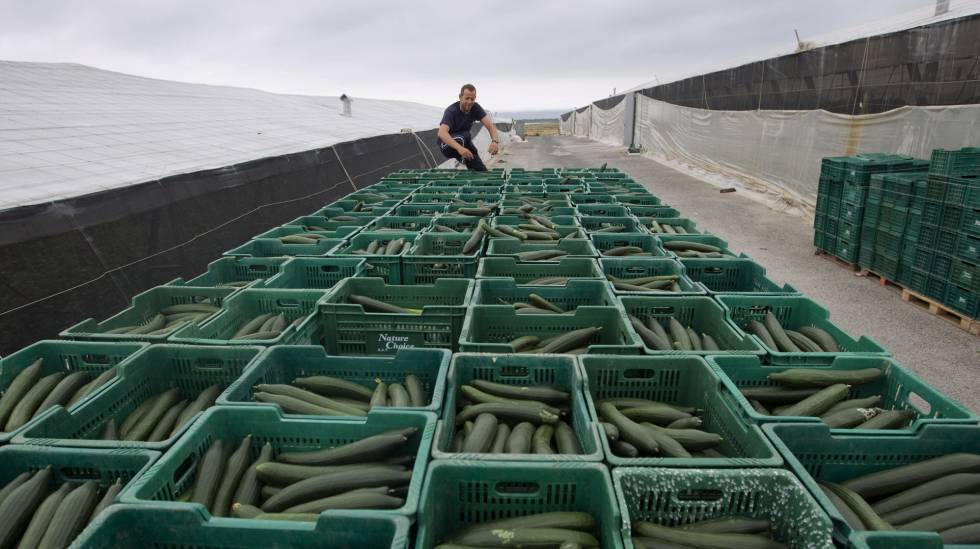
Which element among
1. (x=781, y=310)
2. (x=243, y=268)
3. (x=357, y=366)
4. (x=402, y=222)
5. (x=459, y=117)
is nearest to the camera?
(x=357, y=366)

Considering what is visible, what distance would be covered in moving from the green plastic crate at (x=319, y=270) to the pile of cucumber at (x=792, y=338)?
2.90 m

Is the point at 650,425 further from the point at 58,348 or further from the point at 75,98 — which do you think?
the point at 75,98

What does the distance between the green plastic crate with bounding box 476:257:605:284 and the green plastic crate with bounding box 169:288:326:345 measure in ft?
4.53

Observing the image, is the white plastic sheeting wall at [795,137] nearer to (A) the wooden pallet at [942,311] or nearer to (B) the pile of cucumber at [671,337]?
(A) the wooden pallet at [942,311]

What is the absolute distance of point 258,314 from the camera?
11.8 ft

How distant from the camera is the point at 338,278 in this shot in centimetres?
427

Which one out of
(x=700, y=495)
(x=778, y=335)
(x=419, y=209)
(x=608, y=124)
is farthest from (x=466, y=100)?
(x=608, y=124)

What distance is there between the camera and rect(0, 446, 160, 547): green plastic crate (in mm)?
1920

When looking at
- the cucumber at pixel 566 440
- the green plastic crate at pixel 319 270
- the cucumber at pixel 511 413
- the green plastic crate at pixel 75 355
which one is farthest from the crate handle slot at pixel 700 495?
the green plastic crate at pixel 319 270

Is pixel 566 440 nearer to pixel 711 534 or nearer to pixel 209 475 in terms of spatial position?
pixel 711 534

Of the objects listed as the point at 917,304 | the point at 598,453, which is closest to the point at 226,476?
the point at 598,453

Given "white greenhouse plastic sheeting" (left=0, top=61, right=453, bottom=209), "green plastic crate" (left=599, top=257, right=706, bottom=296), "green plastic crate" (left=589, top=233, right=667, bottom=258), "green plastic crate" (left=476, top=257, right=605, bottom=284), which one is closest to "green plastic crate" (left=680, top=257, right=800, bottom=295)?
"green plastic crate" (left=599, top=257, right=706, bottom=296)

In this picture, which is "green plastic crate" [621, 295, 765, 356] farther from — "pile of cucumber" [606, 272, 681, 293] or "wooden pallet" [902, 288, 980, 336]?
"wooden pallet" [902, 288, 980, 336]

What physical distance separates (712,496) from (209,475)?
1910 mm
